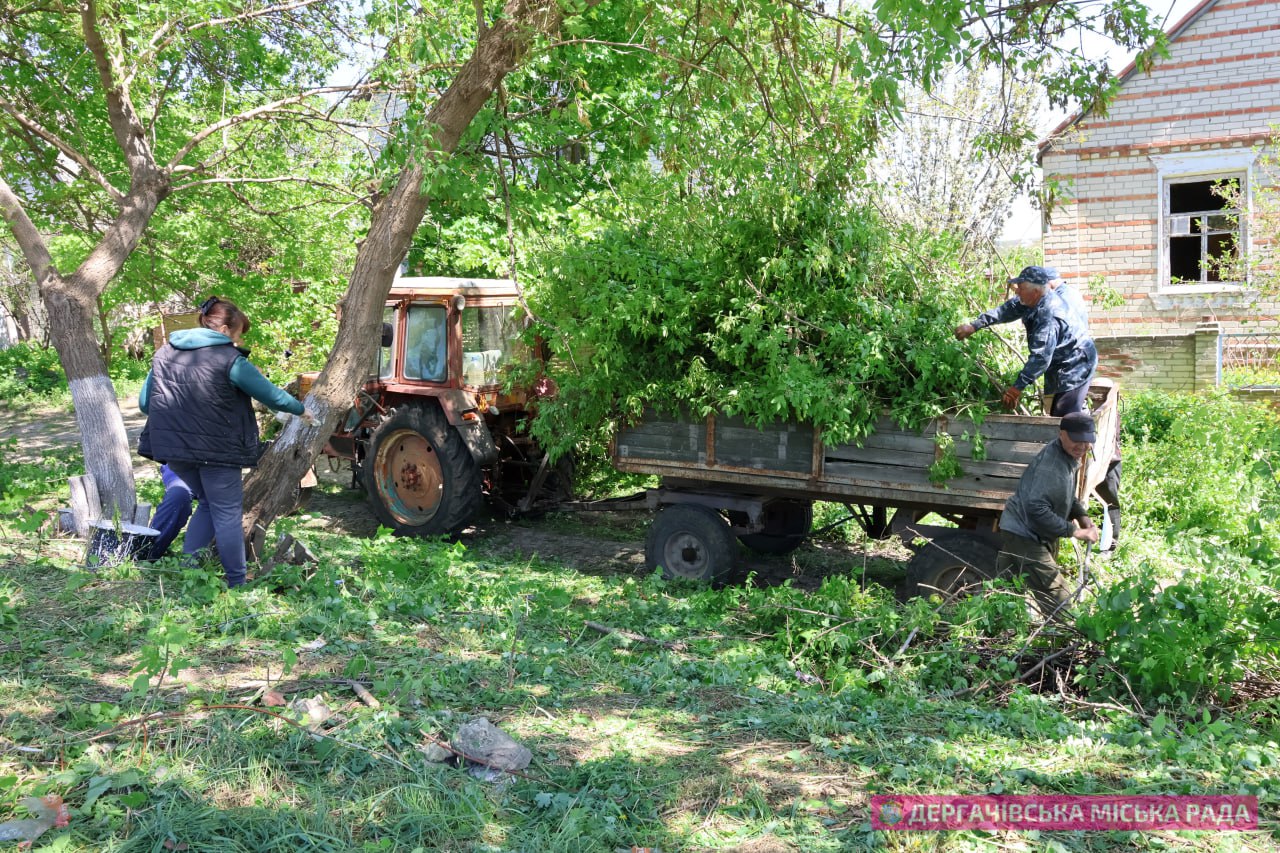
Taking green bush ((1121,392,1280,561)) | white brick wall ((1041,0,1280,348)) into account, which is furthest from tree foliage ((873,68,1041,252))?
green bush ((1121,392,1280,561))

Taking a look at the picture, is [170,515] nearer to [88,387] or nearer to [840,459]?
[88,387]

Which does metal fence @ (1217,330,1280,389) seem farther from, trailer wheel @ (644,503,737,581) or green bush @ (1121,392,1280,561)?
trailer wheel @ (644,503,737,581)

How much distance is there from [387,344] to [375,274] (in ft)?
6.55

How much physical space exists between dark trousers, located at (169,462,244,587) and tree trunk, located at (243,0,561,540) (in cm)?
71

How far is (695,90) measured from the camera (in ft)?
23.2

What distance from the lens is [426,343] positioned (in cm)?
844

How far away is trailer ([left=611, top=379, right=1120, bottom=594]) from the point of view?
18.4 feet

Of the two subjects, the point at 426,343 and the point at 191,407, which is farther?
the point at 426,343

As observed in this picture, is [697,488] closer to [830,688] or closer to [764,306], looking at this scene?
[764,306]

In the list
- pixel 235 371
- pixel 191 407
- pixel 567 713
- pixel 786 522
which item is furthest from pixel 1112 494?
pixel 191 407

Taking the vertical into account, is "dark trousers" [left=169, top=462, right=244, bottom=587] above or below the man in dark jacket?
below

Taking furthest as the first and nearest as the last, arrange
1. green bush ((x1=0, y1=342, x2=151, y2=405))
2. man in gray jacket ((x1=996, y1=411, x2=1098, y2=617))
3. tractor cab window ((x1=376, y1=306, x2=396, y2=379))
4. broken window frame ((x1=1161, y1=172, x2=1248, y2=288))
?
green bush ((x1=0, y1=342, x2=151, y2=405)) < broken window frame ((x1=1161, y1=172, x2=1248, y2=288)) < tractor cab window ((x1=376, y1=306, x2=396, y2=379)) < man in gray jacket ((x1=996, y1=411, x2=1098, y2=617))

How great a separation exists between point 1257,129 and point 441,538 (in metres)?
13.6

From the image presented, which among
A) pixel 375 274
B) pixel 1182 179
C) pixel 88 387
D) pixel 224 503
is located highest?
pixel 1182 179
